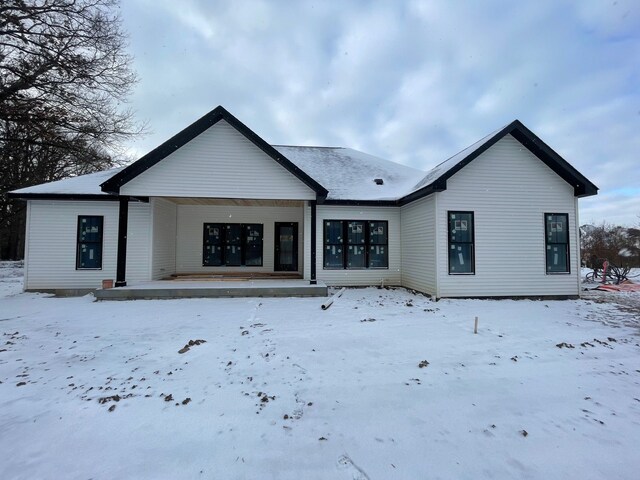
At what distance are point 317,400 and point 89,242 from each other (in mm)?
10984

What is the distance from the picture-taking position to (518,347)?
5012 millimetres

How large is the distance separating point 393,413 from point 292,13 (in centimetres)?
1276

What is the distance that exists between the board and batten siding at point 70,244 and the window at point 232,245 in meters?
2.77

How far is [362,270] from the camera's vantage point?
11516mm

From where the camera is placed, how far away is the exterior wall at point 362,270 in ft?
37.3

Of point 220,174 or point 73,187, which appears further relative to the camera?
point 73,187

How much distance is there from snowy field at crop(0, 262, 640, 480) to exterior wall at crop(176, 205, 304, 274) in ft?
20.5

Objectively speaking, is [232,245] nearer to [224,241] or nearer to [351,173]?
[224,241]

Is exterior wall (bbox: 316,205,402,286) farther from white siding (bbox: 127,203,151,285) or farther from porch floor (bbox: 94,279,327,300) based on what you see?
white siding (bbox: 127,203,151,285)

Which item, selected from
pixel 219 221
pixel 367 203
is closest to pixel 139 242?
pixel 219 221

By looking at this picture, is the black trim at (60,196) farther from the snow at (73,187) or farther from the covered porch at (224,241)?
the covered porch at (224,241)

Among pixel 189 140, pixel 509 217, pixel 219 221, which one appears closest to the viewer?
pixel 189 140

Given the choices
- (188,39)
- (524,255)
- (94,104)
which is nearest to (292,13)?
(188,39)

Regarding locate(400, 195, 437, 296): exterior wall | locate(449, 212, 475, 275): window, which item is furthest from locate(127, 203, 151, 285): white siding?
locate(449, 212, 475, 275): window
